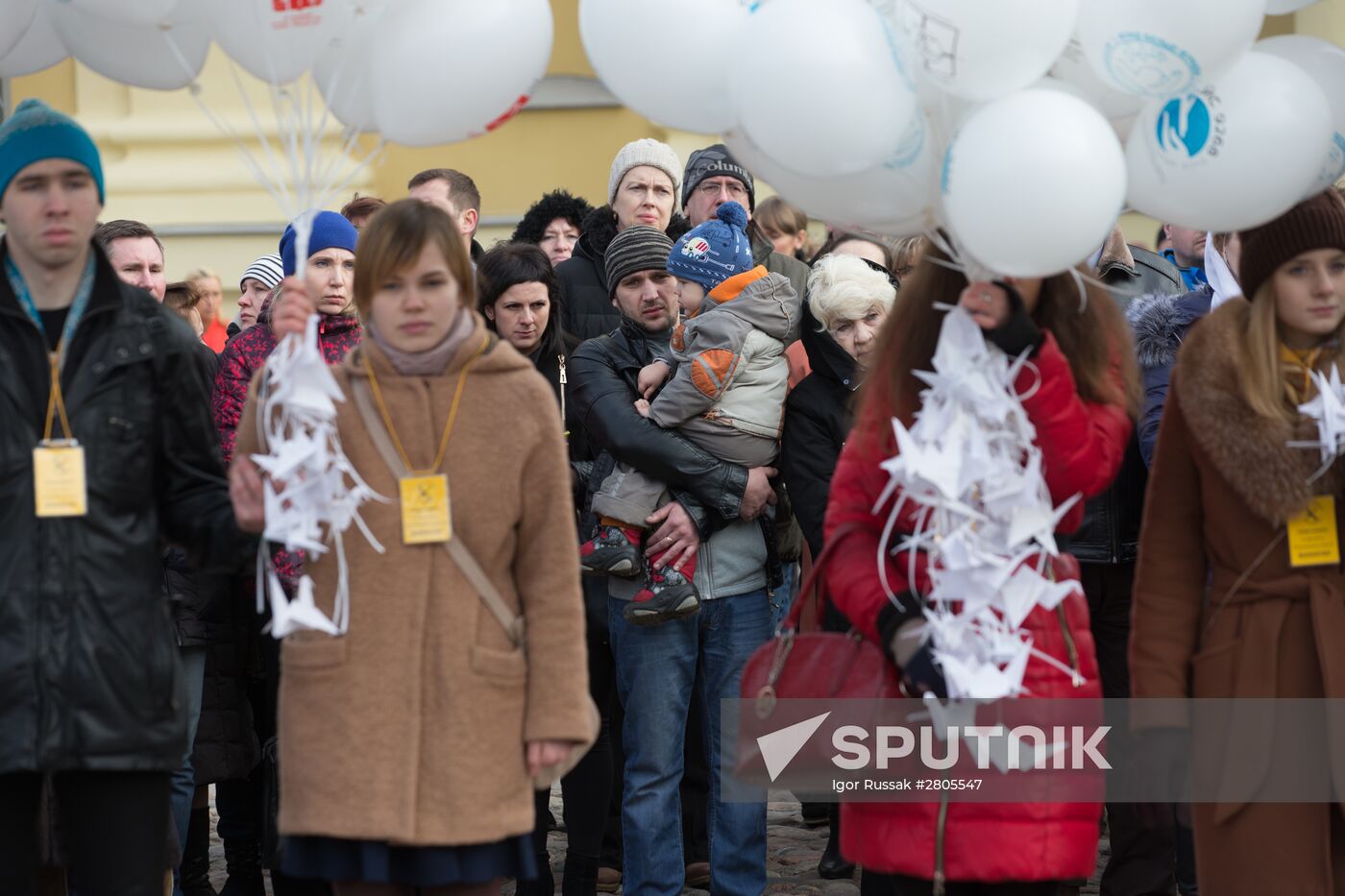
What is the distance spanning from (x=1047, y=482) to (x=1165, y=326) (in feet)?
6.58

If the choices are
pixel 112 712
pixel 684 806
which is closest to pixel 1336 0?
pixel 684 806

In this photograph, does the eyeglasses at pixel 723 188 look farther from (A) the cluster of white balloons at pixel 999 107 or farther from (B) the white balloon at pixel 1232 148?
(B) the white balloon at pixel 1232 148

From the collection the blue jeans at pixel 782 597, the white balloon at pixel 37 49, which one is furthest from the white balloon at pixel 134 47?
the blue jeans at pixel 782 597

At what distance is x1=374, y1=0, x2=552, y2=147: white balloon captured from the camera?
400 cm

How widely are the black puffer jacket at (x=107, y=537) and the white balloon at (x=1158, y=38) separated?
2.00 m

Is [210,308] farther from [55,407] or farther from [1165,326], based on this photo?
[55,407]

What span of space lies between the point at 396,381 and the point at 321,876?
3.38 ft

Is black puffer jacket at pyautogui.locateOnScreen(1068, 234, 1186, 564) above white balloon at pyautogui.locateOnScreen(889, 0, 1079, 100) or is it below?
below

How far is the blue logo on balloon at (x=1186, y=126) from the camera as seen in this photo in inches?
150

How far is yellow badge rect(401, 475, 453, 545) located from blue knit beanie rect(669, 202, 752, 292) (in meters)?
1.90

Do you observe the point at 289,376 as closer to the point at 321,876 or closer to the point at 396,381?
the point at 396,381

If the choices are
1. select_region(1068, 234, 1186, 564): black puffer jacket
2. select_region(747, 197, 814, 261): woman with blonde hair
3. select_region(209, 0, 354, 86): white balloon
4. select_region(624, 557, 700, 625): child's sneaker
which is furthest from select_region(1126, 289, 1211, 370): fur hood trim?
select_region(209, 0, 354, 86): white balloon

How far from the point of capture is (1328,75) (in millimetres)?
4137

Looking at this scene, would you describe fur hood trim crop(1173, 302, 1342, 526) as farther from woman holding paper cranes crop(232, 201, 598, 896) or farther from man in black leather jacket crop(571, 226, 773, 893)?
man in black leather jacket crop(571, 226, 773, 893)
